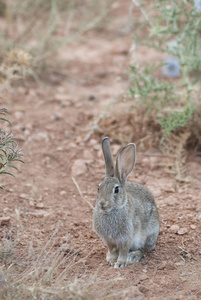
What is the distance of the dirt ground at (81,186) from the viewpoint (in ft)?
13.5

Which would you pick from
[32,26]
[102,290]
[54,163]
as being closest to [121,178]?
[102,290]

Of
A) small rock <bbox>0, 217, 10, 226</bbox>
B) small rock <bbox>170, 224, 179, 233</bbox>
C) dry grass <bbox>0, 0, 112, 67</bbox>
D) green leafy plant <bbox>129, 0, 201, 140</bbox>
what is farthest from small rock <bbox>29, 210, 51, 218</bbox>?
dry grass <bbox>0, 0, 112, 67</bbox>

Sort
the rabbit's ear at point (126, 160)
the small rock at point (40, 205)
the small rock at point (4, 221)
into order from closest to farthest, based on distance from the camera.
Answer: the rabbit's ear at point (126, 160) < the small rock at point (4, 221) < the small rock at point (40, 205)

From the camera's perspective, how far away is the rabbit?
4.09 m

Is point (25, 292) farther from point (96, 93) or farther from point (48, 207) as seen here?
point (96, 93)

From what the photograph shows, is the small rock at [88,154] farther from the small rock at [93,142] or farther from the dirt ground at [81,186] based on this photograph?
the small rock at [93,142]

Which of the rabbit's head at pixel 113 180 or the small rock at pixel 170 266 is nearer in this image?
the rabbit's head at pixel 113 180

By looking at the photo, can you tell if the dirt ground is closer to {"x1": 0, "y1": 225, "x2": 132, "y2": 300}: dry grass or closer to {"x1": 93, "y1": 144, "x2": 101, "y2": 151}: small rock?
{"x1": 93, "y1": 144, "x2": 101, "y2": 151}: small rock

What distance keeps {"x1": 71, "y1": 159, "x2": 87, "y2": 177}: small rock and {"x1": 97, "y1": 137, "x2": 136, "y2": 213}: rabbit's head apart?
60.5 inches

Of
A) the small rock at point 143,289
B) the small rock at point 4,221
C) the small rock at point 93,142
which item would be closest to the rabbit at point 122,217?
the small rock at point 143,289

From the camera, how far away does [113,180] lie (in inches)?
162

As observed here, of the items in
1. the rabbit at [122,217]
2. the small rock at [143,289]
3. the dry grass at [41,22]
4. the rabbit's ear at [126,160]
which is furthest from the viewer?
the dry grass at [41,22]

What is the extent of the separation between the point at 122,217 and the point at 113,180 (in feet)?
1.05

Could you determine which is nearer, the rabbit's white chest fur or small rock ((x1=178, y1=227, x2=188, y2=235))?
the rabbit's white chest fur
